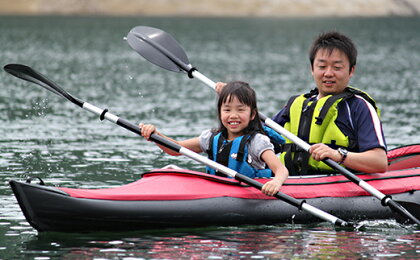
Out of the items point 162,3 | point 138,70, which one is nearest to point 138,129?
point 138,70

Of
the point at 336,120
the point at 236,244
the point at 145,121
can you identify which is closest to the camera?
the point at 236,244

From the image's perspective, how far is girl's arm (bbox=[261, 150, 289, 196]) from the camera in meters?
7.30

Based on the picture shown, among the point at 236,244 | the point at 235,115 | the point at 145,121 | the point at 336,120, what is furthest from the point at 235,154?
the point at 145,121

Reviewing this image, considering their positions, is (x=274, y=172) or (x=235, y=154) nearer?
(x=274, y=172)

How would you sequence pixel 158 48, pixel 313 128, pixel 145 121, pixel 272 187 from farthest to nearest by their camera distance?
1. pixel 145 121
2. pixel 158 48
3. pixel 313 128
4. pixel 272 187

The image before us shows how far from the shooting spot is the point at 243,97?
24.7 ft

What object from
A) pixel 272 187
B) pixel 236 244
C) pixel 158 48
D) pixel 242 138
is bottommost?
pixel 236 244

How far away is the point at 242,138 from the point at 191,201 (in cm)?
68

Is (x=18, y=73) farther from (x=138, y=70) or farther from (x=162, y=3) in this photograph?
(x=162, y=3)

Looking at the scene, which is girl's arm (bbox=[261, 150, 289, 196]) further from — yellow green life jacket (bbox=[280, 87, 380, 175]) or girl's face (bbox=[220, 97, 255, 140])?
yellow green life jacket (bbox=[280, 87, 380, 175])

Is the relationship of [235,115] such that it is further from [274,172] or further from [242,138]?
[274,172]

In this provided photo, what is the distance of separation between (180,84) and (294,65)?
25.8 ft

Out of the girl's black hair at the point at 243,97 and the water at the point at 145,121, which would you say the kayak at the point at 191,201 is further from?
the girl's black hair at the point at 243,97

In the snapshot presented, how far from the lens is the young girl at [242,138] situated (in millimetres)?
7508
